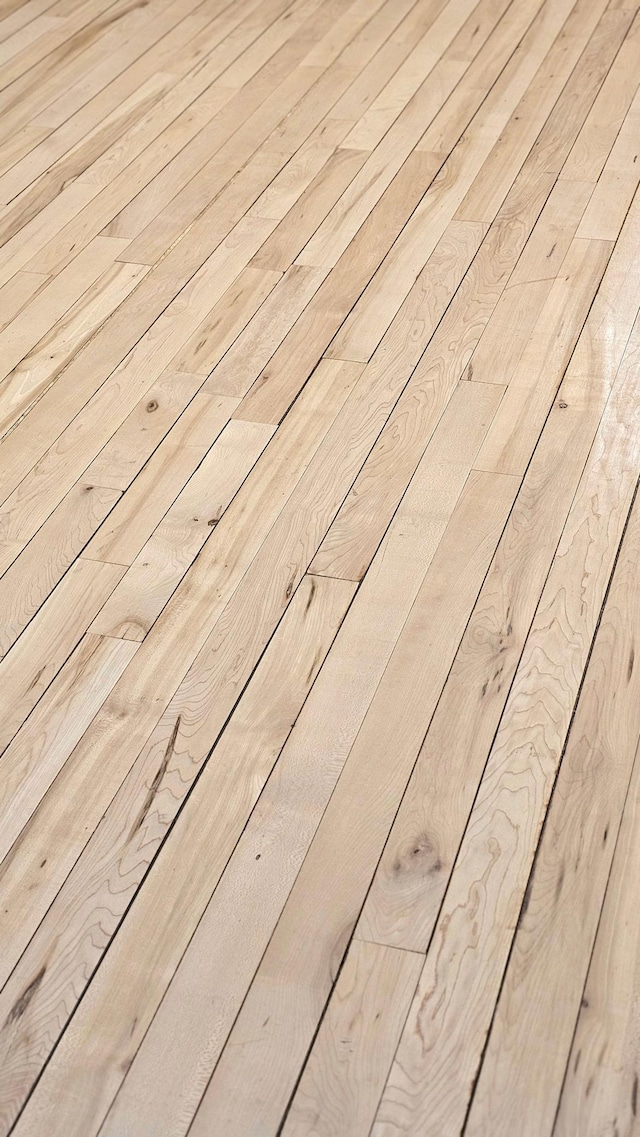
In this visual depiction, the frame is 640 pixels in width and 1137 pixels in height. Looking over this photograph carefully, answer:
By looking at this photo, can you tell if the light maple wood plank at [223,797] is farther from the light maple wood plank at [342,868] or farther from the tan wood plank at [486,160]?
the tan wood plank at [486,160]

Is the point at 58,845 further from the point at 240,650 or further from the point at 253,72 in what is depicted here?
the point at 253,72

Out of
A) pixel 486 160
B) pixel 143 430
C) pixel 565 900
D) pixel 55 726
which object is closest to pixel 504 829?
pixel 565 900

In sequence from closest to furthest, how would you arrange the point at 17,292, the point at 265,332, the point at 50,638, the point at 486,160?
the point at 50,638 → the point at 265,332 → the point at 17,292 → the point at 486,160

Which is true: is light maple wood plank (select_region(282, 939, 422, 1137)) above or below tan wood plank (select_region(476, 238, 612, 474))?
above

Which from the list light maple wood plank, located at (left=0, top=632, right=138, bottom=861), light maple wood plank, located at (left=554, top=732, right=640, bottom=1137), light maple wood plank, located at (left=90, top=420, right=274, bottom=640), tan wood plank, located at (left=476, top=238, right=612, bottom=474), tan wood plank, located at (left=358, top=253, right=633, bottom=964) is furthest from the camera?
tan wood plank, located at (left=476, top=238, right=612, bottom=474)

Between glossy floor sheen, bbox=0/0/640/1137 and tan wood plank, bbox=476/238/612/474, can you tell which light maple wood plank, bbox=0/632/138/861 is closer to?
glossy floor sheen, bbox=0/0/640/1137

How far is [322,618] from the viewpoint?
1984mm

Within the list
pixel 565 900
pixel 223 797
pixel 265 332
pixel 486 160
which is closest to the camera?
pixel 565 900

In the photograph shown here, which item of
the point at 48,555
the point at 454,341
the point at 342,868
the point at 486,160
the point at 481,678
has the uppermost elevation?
the point at 48,555

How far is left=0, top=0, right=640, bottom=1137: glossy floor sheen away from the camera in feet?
4.72

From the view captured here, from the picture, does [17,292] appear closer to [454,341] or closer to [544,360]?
[454,341]

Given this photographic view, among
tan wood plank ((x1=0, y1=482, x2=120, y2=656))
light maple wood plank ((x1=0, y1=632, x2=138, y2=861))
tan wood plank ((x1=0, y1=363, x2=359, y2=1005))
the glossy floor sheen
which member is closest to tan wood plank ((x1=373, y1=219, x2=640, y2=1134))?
the glossy floor sheen

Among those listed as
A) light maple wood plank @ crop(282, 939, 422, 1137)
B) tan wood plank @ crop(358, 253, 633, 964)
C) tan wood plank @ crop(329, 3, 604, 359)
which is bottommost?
tan wood plank @ crop(329, 3, 604, 359)

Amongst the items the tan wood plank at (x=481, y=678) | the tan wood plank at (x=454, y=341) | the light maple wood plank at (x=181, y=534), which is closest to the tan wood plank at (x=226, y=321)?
the light maple wood plank at (x=181, y=534)
